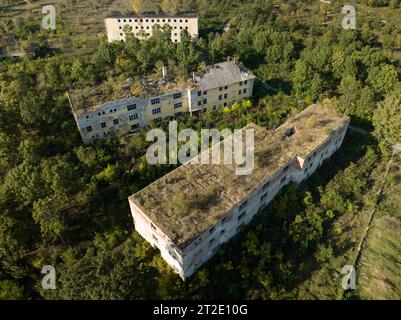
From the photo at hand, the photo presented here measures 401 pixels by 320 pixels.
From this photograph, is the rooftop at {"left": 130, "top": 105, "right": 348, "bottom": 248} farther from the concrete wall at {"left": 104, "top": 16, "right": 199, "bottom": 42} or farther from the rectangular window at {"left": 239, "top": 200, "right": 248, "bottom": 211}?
the concrete wall at {"left": 104, "top": 16, "right": 199, "bottom": 42}

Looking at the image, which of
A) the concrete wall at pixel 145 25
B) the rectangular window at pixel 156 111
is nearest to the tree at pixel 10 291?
the rectangular window at pixel 156 111

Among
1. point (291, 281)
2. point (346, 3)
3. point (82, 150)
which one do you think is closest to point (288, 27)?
point (346, 3)

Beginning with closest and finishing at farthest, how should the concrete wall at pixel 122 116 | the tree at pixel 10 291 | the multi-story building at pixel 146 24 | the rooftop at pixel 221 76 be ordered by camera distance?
the tree at pixel 10 291, the concrete wall at pixel 122 116, the rooftop at pixel 221 76, the multi-story building at pixel 146 24

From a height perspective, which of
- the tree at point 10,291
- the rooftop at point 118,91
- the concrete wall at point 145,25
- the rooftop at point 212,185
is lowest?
the tree at point 10,291

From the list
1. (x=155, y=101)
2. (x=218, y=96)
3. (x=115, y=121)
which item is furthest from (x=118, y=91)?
(x=218, y=96)

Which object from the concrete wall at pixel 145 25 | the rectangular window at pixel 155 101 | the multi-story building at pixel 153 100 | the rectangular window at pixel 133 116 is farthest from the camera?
the concrete wall at pixel 145 25

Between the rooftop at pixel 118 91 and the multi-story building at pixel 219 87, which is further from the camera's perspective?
the multi-story building at pixel 219 87

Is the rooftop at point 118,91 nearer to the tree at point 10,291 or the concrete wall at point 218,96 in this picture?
the concrete wall at point 218,96
